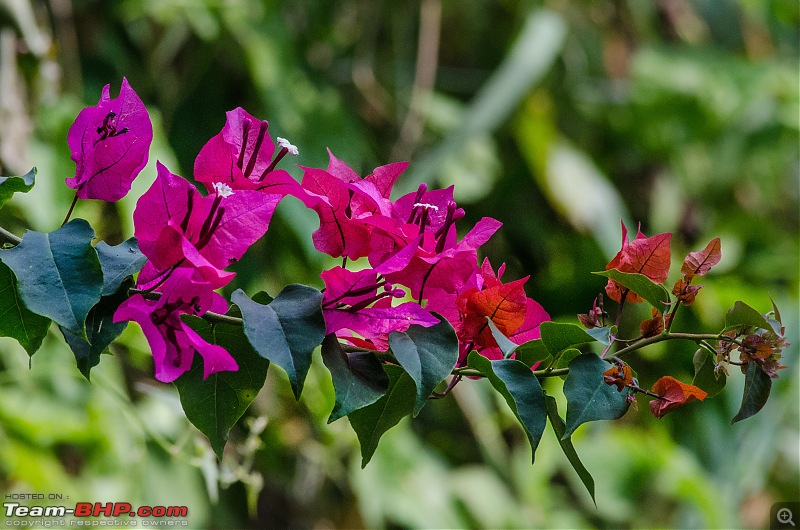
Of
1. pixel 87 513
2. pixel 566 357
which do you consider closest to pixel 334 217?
pixel 566 357

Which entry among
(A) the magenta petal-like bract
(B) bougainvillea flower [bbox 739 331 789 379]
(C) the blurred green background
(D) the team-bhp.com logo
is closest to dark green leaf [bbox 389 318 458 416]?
(A) the magenta petal-like bract

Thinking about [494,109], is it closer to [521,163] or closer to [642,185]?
[521,163]

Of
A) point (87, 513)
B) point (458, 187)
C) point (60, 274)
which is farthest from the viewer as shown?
point (458, 187)

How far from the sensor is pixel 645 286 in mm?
302

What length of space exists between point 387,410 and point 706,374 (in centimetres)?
12

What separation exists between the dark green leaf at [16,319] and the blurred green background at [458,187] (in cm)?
57

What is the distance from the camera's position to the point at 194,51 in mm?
1377

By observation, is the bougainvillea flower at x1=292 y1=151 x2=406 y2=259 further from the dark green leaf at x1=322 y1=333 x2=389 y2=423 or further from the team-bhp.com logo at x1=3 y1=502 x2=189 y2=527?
the team-bhp.com logo at x1=3 y1=502 x2=189 y2=527

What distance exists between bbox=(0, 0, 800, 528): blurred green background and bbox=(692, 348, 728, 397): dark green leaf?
597mm

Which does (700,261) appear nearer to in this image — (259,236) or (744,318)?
(744,318)

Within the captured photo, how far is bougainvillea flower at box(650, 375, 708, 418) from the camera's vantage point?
28cm

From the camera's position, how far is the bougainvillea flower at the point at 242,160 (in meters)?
0.32

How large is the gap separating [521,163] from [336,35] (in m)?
Answer: 0.42

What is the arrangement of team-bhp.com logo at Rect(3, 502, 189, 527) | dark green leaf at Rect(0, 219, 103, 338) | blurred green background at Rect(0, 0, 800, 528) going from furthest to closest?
blurred green background at Rect(0, 0, 800, 528)
team-bhp.com logo at Rect(3, 502, 189, 527)
dark green leaf at Rect(0, 219, 103, 338)
